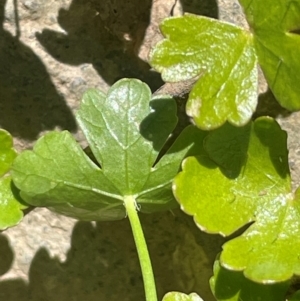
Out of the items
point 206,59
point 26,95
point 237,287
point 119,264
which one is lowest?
point 119,264

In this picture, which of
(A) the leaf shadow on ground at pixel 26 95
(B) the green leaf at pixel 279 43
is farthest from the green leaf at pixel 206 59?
(A) the leaf shadow on ground at pixel 26 95

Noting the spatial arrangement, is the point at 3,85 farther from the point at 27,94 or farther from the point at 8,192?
the point at 8,192

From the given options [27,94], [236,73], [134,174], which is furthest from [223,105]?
[27,94]

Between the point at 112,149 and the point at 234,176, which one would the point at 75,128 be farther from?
the point at 234,176

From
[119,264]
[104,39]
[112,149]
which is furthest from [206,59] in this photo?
[119,264]

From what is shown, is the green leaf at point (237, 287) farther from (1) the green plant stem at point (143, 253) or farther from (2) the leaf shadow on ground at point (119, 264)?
(2) the leaf shadow on ground at point (119, 264)
